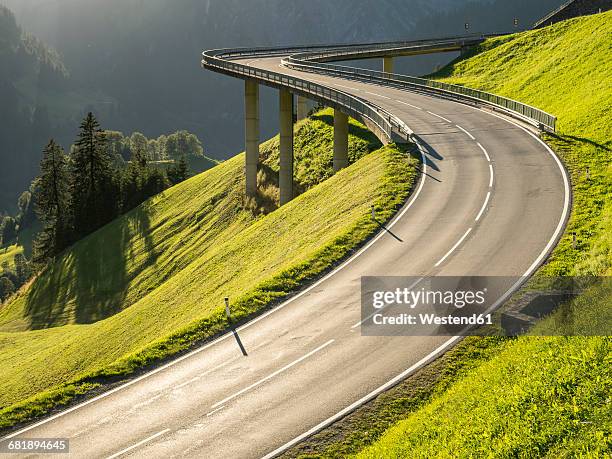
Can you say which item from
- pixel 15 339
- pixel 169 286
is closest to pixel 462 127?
pixel 169 286

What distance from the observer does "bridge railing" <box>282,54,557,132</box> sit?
1763 inches

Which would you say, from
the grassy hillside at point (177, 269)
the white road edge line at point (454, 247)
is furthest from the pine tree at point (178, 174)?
the white road edge line at point (454, 247)

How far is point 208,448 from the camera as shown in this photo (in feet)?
52.7

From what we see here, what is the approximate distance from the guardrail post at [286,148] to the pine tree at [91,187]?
125ft

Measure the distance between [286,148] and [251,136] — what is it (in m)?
9.46

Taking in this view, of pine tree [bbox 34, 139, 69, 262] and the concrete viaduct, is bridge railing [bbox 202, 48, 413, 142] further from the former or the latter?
pine tree [bbox 34, 139, 69, 262]

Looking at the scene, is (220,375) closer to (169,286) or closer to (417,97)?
(169,286)

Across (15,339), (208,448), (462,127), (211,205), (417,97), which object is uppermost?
(417,97)

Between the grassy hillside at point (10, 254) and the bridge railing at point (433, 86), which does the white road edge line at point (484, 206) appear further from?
the grassy hillside at point (10, 254)

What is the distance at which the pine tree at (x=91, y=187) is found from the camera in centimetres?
8815

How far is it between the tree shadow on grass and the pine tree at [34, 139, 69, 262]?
8.14m

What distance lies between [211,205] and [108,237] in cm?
1840

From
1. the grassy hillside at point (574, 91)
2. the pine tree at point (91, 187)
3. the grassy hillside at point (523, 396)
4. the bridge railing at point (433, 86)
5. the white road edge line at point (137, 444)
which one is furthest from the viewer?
the pine tree at point (91, 187)

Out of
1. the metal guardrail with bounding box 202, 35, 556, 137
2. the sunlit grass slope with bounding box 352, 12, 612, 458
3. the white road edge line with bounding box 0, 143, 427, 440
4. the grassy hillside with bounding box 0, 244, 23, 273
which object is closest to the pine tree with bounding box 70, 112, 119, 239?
the metal guardrail with bounding box 202, 35, 556, 137
